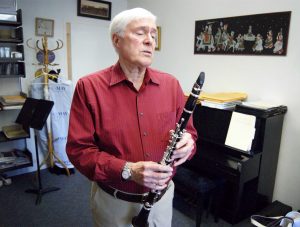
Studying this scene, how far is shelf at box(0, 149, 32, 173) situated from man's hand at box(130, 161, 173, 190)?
237cm

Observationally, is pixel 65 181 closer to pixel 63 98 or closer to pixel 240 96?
pixel 63 98

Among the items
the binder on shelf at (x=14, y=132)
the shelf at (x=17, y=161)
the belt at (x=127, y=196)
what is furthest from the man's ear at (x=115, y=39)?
the shelf at (x=17, y=161)

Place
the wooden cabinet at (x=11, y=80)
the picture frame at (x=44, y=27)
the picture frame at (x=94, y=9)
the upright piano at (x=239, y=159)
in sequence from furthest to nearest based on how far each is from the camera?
the picture frame at (x=94, y=9) < the picture frame at (x=44, y=27) < the wooden cabinet at (x=11, y=80) < the upright piano at (x=239, y=159)

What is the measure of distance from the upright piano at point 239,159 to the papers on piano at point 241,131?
0.04m

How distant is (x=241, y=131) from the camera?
209 centimetres

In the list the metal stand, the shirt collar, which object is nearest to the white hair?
the shirt collar

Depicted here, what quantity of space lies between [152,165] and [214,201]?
5.52 ft

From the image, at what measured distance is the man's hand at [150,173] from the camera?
3.21ft

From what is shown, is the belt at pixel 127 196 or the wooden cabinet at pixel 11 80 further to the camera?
the wooden cabinet at pixel 11 80

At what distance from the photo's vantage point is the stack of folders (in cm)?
225

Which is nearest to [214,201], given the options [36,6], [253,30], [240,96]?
[240,96]

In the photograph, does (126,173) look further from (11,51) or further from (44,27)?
(44,27)

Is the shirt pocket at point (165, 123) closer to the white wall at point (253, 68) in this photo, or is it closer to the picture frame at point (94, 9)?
the white wall at point (253, 68)

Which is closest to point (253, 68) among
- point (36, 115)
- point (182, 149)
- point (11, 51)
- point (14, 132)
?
point (182, 149)
